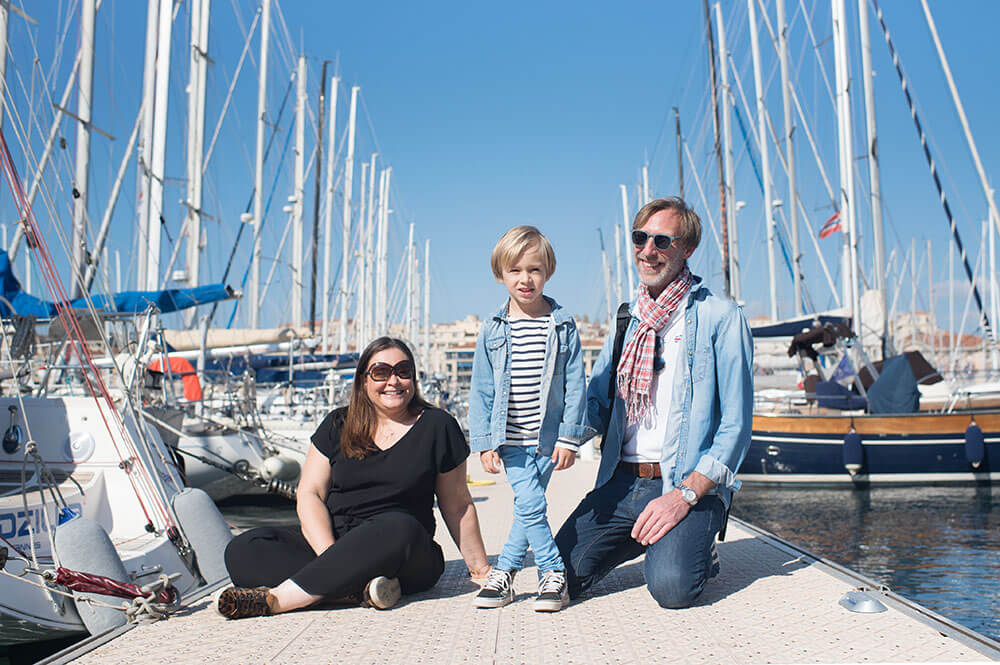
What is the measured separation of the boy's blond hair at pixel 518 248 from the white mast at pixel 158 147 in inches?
430

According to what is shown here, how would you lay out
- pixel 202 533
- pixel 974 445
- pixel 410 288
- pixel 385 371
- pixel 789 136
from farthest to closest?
pixel 410 288 < pixel 789 136 < pixel 974 445 < pixel 202 533 < pixel 385 371

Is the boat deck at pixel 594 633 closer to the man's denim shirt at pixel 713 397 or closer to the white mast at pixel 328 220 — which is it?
the man's denim shirt at pixel 713 397

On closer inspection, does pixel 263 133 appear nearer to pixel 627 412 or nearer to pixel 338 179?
pixel 338 179

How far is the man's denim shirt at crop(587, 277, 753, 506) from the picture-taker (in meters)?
3.32

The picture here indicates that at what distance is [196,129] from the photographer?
637 inches

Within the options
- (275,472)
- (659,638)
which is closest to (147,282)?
(275,472)

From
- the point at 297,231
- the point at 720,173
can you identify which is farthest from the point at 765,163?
the point at 297,231

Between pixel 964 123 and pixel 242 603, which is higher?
pixel 964 123

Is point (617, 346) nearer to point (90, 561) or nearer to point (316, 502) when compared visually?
point (316, 502)

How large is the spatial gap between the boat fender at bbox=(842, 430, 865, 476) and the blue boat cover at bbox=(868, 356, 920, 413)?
3.79 feet

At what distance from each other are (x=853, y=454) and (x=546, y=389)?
1204 cm

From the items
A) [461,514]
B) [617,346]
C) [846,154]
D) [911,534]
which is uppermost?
[846,154]

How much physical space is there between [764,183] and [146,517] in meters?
22.1

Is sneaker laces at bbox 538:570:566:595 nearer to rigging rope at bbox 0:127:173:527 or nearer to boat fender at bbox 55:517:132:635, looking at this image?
boat fender at bbox 55:517:132:635
